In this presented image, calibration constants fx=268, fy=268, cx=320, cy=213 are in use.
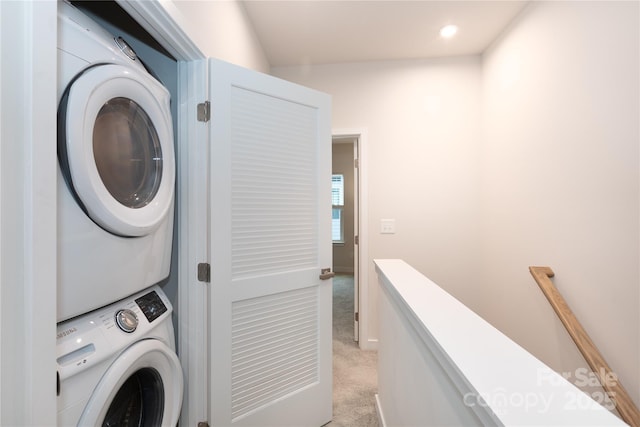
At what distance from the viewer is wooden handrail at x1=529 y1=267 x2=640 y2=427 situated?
3.34ft

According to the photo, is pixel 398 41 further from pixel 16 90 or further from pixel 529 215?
pixel 16 90

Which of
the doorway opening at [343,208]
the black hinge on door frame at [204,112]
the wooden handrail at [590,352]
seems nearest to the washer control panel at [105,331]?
the black hinge on door frame at [204,112]

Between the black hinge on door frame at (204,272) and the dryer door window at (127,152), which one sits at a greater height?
the dryer door window at (127,152)

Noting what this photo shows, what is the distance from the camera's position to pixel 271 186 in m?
1.41

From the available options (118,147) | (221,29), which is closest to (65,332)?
(118,147)

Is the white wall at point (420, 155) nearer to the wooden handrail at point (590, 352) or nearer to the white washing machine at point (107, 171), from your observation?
the wooden handrail at point (590, 352)

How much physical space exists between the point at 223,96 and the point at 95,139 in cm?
58

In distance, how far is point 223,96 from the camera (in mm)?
1259

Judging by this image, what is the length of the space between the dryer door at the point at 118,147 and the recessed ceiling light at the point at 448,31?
2.07 metres

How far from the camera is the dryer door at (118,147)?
712 mm

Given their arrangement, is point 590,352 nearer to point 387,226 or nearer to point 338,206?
point 387,226

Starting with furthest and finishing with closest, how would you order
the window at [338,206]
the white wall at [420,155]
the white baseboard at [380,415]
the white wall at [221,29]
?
the window at [338,206] → the white wall at [420,155] → the white baseboard at [380,415] → the white wall at [221,29]

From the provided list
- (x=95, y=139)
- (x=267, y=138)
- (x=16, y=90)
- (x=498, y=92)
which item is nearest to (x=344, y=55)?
(x=498, y=92)

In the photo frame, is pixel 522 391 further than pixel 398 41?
No
